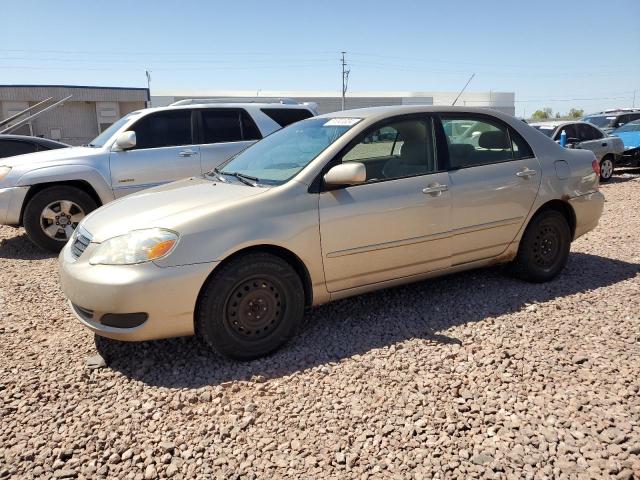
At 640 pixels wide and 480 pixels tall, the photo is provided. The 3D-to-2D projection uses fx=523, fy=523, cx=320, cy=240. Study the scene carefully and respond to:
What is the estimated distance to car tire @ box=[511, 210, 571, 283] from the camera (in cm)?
474

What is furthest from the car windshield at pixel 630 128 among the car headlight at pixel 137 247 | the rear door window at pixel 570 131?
the car headlight at pixel 137 247

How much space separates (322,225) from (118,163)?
13.7 feet

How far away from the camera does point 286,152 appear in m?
4.18

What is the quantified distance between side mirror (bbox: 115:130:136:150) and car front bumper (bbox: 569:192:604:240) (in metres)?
5.08

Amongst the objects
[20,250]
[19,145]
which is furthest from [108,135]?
[19,145]

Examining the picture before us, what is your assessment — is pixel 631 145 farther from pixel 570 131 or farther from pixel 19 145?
pixel 19 145

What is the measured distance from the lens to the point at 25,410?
3.00 metres

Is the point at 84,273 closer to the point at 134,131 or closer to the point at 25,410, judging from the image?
the point at 25,410

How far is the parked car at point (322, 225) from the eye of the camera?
3242mm

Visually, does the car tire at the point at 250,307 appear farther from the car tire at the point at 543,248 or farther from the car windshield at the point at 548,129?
the car windshield at the point at 548,129

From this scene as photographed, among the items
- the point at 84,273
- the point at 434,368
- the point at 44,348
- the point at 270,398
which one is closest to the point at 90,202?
the point at 44,348

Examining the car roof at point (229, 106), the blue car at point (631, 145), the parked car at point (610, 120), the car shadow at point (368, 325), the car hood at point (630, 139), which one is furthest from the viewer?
the parked car at point (610, 120)

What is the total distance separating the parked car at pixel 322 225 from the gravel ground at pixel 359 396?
34cm

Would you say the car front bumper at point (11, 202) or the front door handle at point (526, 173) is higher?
the front door handle at point (526, 173)
